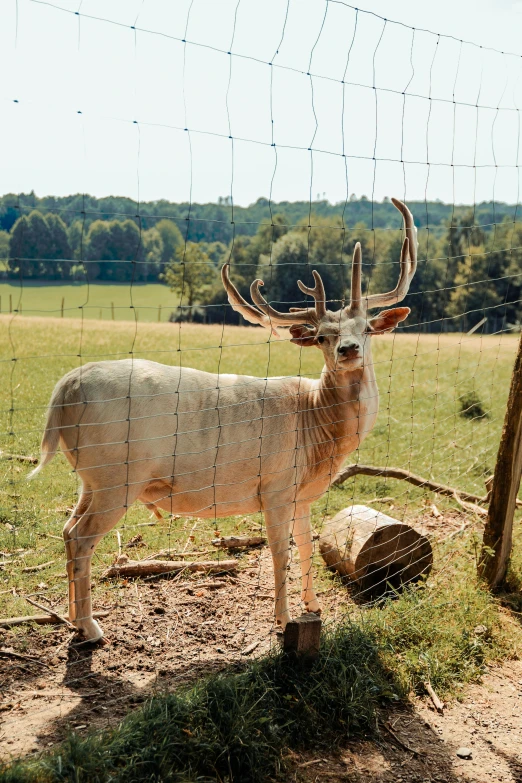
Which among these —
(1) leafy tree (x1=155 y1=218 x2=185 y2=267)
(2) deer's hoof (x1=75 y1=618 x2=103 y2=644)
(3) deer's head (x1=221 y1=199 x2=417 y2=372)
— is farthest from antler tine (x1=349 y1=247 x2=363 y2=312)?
(1) leafy tree (x1=155 y1=218 x2=185 y2=267)

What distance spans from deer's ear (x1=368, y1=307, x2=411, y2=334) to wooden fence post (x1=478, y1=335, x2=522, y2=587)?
53.3 inches

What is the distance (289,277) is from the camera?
3859 centimetres

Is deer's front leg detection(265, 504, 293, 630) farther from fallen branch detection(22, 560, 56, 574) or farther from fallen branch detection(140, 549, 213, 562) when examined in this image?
fallen branch detection(22, 560, 56, 574)

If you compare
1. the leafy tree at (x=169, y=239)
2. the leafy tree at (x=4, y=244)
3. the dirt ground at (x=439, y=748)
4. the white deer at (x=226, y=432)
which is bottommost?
the dirt ground at (x=439, y=748)

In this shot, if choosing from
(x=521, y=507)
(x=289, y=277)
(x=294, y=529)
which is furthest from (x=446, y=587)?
(x=289, y=277)

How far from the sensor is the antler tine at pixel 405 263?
573 centimetres

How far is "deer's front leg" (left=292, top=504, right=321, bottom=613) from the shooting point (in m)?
5.75

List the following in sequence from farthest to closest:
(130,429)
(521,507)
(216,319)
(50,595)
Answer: (216,319) < (521,507) < (50,595) < (130,429)

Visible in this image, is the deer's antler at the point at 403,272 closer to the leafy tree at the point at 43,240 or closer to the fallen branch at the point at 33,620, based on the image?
the leafy tree at the point at 43,240

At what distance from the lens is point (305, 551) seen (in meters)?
5.91

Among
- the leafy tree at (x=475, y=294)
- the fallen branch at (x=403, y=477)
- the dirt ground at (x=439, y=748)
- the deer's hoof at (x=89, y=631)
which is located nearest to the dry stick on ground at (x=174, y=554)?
the deer's hoof at (x=89, y=631)

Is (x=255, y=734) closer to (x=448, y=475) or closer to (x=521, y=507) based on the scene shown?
(x=521, y=507)

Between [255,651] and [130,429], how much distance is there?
1779 mm

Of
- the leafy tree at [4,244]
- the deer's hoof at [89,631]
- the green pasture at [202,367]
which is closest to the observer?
the leafy tree at [4,244]
